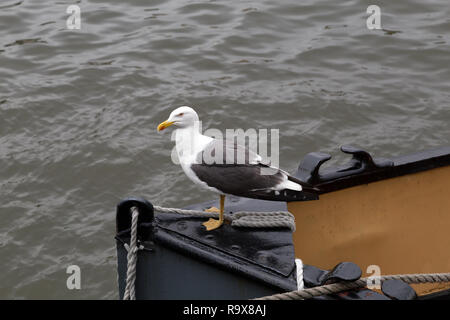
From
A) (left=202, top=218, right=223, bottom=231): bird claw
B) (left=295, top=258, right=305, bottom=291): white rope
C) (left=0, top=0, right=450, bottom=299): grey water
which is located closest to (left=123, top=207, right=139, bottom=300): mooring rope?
(left=202, top=218, right=223, bottom=231): bird claw

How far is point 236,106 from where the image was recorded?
7.64m

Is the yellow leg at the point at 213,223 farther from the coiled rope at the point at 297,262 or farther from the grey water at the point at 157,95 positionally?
the grey water at the point at 157,95

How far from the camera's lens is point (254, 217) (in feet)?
11.8

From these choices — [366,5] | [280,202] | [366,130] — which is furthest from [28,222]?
[366,5]

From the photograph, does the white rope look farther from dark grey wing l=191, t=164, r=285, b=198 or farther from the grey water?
the grey water

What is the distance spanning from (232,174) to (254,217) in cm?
27

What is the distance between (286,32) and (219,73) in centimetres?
145

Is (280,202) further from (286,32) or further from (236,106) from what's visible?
(286,32)

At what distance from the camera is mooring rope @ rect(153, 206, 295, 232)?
11.6 ft

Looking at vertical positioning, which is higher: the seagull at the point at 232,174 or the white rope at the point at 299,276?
the seagull at the point at 232,174

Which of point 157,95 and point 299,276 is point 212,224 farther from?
point 157,95

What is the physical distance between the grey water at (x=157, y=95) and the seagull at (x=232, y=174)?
92.3 inches

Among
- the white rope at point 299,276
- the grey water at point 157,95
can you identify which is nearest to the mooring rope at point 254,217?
the white rope at point 299,276

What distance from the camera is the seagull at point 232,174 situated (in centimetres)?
353
